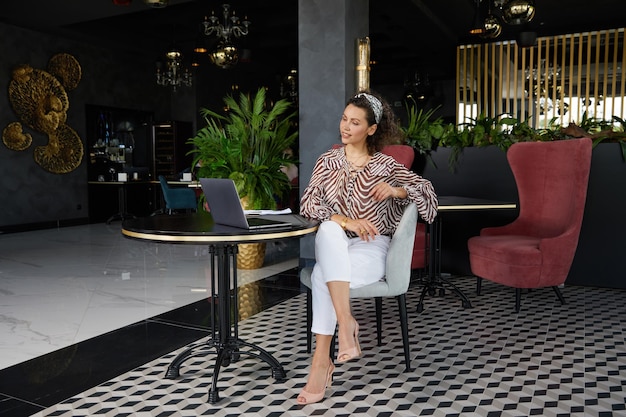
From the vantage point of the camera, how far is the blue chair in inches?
388

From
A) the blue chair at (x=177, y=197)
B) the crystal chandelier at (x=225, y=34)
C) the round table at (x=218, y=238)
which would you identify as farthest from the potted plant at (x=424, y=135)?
the blue chair at (x=177, y=197)

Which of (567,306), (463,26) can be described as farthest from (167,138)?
(567,306)

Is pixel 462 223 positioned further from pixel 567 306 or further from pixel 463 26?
pixel 463 26

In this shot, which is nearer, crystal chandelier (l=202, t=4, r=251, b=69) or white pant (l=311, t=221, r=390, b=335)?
white pant (l=311, t=221, r=390, b=335)

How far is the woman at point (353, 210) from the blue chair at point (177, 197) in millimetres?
7514

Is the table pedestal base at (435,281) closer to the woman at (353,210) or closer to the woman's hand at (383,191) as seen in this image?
the woman at (353,210)

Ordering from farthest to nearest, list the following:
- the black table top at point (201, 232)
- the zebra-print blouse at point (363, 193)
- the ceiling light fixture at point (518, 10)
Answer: the ceiling light fixture at point (518, 10) < the zebra-print blouse at point (363, 193) < the black table top at point (201, 232)

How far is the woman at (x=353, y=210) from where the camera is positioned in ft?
7.97

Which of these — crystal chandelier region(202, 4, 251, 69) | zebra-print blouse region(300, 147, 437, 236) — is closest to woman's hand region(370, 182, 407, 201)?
zebra-print blouse region(300, 147, 437, 236)

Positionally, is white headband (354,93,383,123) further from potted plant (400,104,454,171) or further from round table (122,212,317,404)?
potted plant (400,104,454,171)

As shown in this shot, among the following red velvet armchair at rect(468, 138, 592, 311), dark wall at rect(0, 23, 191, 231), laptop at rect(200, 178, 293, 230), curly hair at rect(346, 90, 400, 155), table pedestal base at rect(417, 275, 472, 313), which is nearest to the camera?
laptop at rect(200, 178, 293, 230)

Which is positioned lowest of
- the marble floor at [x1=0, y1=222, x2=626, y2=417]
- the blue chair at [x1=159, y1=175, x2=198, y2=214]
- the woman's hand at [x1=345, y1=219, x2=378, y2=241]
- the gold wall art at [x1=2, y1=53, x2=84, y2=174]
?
the marble floor at [x1=0, y1=222, x2=626, y2=417]

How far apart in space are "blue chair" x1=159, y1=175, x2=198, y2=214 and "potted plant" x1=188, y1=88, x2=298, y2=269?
4.47 m

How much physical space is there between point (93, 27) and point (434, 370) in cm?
903
